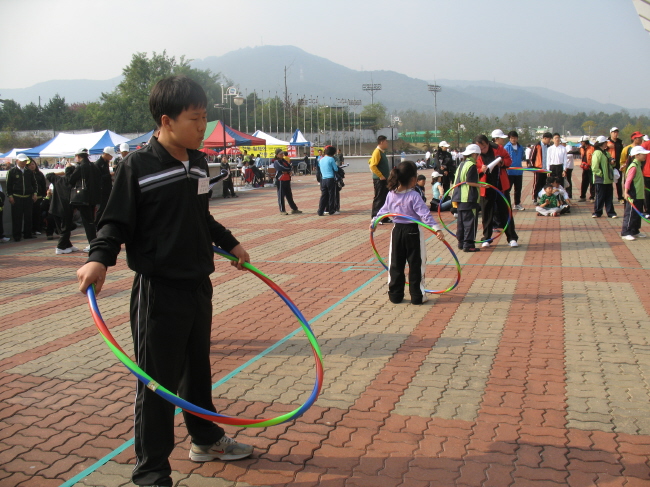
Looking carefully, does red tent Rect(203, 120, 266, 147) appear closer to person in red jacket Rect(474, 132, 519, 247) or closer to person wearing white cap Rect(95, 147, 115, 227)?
person wearing white cap Rect(95, 147, 115, 227)

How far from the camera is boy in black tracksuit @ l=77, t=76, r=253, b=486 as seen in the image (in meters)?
3.37

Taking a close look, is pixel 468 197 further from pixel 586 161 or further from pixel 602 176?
pixel 586 161

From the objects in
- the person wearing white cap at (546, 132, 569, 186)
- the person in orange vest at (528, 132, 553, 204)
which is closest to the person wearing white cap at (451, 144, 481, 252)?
the person in orange vest at (528, 132, 553, 204)

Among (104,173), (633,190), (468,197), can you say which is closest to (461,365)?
(468,197)

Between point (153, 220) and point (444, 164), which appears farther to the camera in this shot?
point (444, 164)

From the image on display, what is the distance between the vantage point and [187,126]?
345 centimetres

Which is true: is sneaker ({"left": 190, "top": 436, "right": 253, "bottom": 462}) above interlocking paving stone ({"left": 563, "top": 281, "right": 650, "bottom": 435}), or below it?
above

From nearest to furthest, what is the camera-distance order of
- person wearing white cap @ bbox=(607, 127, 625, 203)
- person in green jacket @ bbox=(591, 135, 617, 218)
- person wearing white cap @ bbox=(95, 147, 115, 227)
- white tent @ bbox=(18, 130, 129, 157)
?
person wearing white cap @ bbox=(95, 147, 115, 227) → person in green jacket @ bbox=(591, 135, 617, 218) → person wearing white cap @ bbox=(607, 127, 625, 203) → white tent @ bbox=(18, 130, 129, 157)

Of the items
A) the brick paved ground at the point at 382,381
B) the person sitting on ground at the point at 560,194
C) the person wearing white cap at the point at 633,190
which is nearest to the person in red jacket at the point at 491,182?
the person wearing white cap at the point at 633,190

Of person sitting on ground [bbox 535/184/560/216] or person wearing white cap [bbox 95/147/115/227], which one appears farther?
person sitting on ground [bbox 535/184/560/216]

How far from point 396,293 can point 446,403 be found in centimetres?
342

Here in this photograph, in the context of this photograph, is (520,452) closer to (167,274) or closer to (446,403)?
(446,403)

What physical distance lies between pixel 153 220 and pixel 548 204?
16.2 meters

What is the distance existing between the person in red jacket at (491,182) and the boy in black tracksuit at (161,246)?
9.86 m
